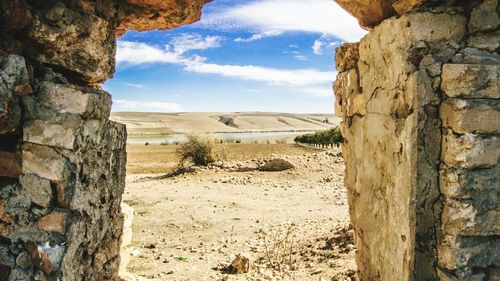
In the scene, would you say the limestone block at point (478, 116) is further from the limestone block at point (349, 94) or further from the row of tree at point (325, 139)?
the row of tree at point (325, 139)

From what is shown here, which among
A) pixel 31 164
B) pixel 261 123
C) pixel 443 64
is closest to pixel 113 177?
pixel 31 164

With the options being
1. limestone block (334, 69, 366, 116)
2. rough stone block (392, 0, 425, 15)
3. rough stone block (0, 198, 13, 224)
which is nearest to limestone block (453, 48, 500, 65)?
rough stone block (392, 0, 425, 15)

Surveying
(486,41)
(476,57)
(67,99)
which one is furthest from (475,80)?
(67,99)

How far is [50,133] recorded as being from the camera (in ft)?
8.48

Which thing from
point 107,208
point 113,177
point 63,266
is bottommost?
point 63,266

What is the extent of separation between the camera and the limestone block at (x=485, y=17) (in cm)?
245

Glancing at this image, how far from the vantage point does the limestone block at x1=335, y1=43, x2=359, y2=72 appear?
3613 mm

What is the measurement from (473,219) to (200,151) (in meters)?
12.5

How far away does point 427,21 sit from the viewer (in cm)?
255

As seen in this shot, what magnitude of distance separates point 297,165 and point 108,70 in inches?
411

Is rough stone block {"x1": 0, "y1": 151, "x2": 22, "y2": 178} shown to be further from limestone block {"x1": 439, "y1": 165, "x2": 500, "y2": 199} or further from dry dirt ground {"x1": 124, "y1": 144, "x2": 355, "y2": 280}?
limestone block {"x1": 439, "y1": 165, "x2": 500, "y2": 199}

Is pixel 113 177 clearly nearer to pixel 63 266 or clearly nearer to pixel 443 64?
pixel 63 266

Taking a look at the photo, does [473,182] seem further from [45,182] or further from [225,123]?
[225,123]

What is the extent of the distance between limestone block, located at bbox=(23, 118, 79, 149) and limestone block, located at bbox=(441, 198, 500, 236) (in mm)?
2280
